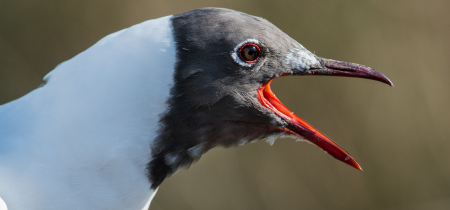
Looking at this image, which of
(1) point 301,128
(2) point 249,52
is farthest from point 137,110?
(1) point 301,128

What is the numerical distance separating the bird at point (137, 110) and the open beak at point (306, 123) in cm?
4

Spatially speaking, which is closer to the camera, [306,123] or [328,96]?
[306,123]

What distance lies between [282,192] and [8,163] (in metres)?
2.59

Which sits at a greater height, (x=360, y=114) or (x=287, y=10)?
(x=287, y=10)

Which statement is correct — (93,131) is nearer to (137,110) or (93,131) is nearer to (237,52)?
(137,110)

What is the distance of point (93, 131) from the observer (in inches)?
44.0

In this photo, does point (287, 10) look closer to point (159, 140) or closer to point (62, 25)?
point (62, 25)

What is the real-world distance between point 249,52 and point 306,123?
0.32 m

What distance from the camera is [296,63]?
129 cm

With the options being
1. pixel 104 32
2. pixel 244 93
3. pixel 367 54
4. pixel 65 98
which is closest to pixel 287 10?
pixel 367 54

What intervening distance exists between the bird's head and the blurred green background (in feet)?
5.89

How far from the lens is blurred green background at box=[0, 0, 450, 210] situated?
303 centimetres

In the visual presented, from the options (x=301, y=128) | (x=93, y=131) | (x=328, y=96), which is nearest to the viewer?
(x=93, y=131)

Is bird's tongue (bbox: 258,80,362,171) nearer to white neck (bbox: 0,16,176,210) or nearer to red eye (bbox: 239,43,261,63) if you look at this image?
red eye (bbox: 239,43,261,63)
